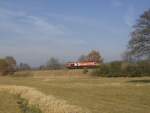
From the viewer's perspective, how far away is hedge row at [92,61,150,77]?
90.3 meters

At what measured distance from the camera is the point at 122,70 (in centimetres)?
9381

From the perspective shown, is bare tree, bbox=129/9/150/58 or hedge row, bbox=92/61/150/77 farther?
hedge row, bbox=92/61/150/77

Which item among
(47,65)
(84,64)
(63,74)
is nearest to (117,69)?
(63,74)

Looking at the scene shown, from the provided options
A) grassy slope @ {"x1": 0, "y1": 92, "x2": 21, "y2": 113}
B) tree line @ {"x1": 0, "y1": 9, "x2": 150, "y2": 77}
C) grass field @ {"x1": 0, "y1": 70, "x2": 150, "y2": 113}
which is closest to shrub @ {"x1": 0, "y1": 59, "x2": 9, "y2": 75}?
tree line @ {"x1": 0, "y1": 9, "x2": 150, "y2": 77}

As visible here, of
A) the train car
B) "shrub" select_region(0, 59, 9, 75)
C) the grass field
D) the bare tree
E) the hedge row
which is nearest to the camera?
the grass field

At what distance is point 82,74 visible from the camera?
9794 cm

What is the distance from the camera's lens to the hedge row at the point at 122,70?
90.3 m

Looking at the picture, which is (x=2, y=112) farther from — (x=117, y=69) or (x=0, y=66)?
(x=0, y=66)

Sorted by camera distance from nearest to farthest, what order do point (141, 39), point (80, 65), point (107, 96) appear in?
point (107, 96)
point (141, 39)
point (80, 65)

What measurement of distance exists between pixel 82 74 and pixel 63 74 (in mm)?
5319

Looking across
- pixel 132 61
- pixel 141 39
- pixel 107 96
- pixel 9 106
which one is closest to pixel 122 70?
pixel 132 61

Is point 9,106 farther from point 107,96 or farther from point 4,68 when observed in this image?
point 4,68

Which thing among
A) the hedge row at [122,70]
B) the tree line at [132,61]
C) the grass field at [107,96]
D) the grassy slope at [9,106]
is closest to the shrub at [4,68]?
the tree line at [132,61]

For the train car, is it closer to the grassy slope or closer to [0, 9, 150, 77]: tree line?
[0, 9, 150, 77]: tree line
